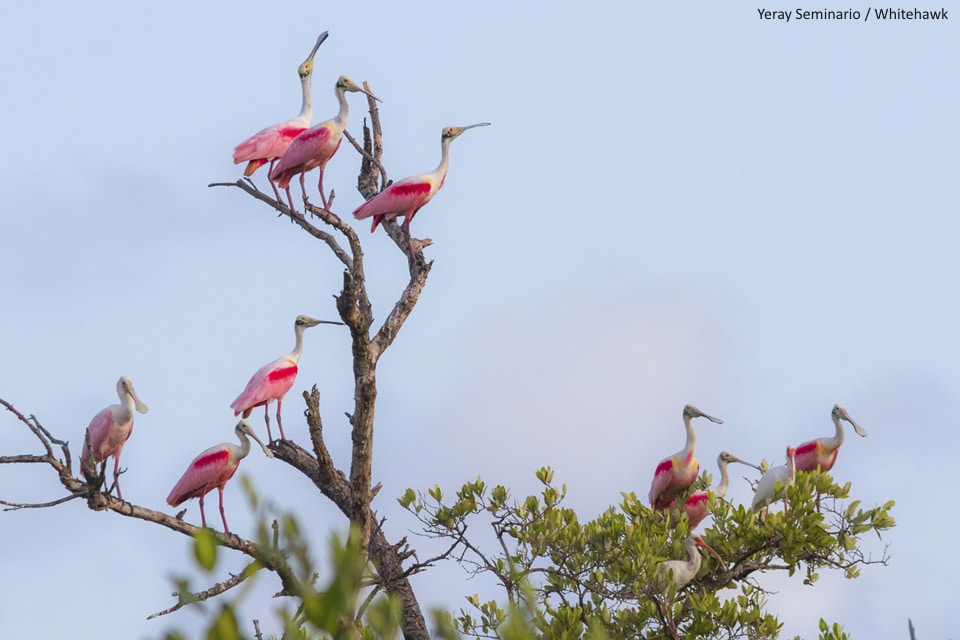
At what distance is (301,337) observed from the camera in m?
13.1

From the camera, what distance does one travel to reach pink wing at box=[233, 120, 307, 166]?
12.3 meters

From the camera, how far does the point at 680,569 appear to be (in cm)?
999

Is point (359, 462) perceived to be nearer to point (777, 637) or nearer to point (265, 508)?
point (777, 637)

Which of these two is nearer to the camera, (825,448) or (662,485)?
(662,485)

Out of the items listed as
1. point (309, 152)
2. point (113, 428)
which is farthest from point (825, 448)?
point (113, 428)

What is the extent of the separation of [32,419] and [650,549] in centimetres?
409

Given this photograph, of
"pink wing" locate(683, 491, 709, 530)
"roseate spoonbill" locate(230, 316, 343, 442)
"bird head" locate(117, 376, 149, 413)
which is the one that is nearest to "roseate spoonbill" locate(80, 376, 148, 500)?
"bird head" locate(117, 376, 149, 413)

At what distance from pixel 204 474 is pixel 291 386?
1.37 m

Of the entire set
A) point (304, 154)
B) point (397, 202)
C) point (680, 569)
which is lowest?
point (680, 569)

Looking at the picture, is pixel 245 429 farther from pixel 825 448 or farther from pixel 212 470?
pixel 825 448

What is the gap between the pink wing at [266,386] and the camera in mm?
12086

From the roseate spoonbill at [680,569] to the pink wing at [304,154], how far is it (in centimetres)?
439

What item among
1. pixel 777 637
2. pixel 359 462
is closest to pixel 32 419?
pixel 359 462

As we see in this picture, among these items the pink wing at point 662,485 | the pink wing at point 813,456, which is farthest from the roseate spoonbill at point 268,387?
the pink wing at point 813,456
